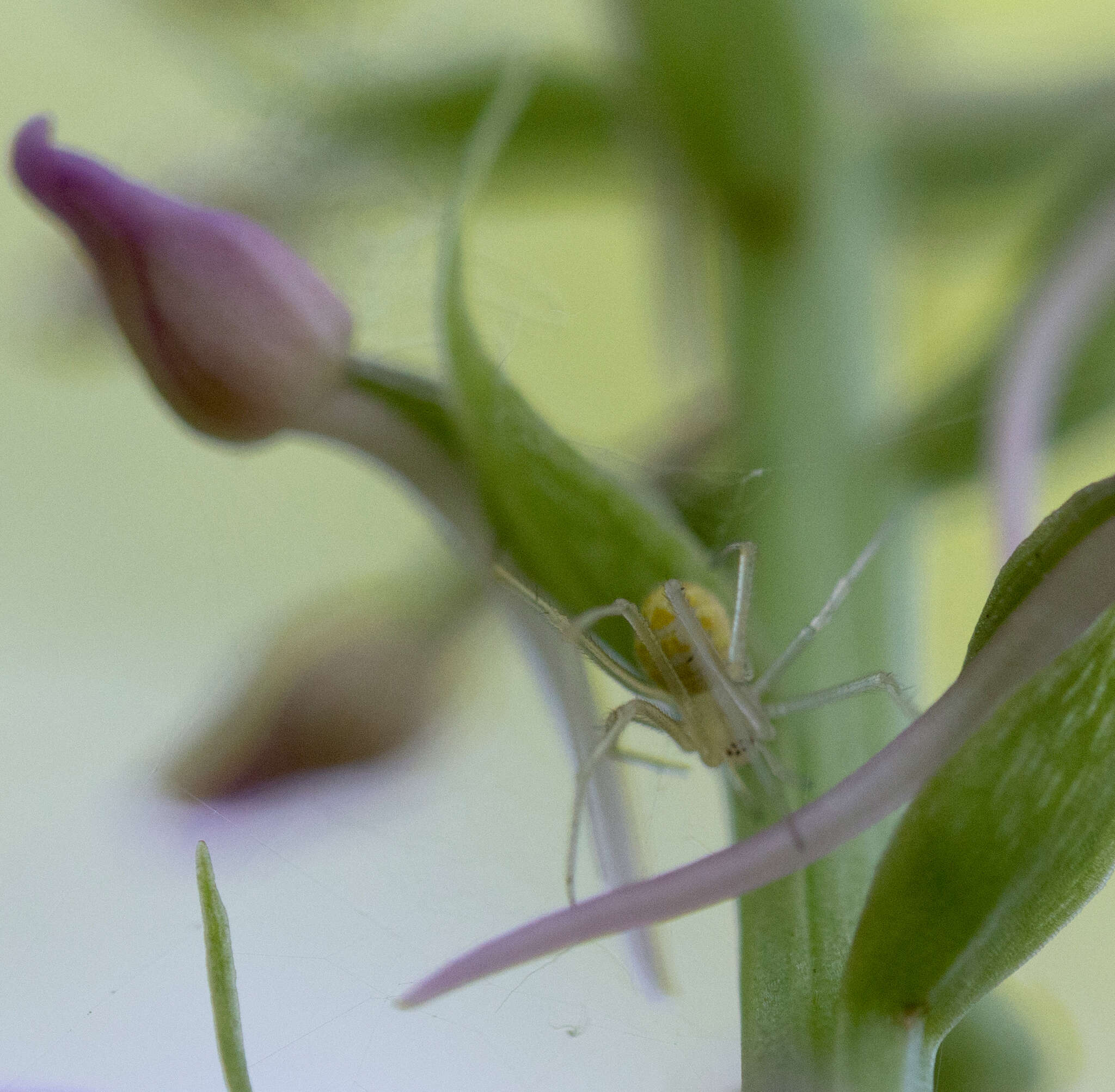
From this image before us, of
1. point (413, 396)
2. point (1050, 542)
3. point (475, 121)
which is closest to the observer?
point (1050, 542)

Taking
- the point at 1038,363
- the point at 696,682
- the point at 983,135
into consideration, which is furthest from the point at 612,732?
the point at 983,135

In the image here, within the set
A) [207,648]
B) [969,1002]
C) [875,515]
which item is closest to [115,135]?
[207,648]

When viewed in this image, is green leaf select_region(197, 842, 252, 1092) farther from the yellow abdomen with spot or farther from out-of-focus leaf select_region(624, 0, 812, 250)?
out-of-focus leaf select_region(624, 0, 812, 250)

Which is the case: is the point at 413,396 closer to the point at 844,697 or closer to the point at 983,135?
the point at 844,697

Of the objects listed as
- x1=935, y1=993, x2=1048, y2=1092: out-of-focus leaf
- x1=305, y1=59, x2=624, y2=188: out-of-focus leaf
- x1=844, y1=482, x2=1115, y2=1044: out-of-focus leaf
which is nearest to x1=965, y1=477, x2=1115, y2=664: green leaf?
x1=844, y1=482, x2=1115, y2=1044: out-of-focus leaf

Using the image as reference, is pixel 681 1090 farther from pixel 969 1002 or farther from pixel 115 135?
pixel 115 135

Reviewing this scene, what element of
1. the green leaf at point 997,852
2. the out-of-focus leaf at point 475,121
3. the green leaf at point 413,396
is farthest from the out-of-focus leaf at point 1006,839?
the out-of-focus leaf at point 475,121
